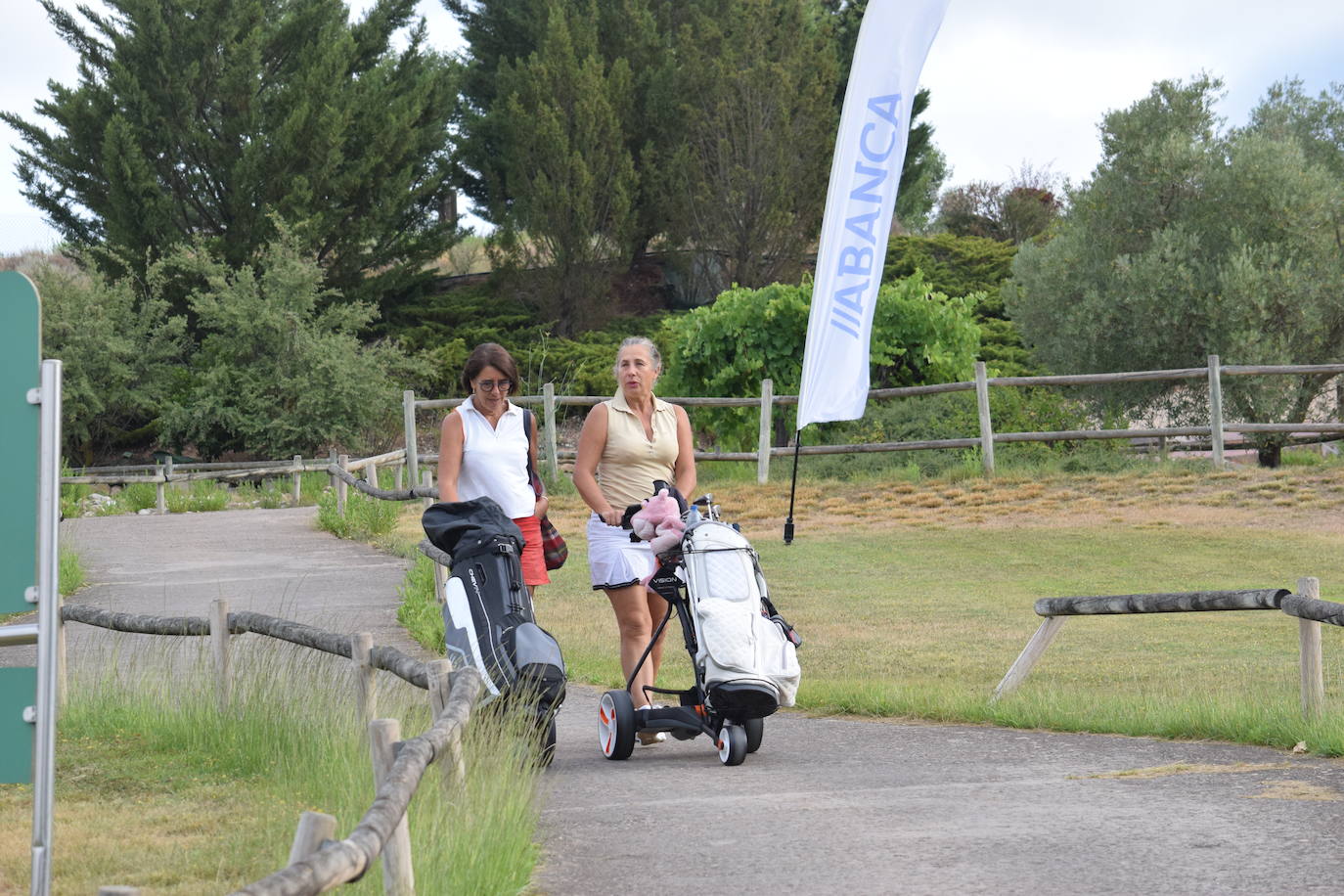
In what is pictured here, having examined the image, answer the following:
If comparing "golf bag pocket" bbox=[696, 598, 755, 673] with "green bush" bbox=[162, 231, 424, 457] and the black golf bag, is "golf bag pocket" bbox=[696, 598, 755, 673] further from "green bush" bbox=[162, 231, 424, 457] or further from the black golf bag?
"green bush" bbox=[162, 231, 424, 457]

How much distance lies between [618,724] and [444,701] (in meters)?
1.62

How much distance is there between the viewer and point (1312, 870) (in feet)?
13.6

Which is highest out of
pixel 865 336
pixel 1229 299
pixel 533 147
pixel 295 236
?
pixel 533 147

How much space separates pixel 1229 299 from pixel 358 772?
817 inches

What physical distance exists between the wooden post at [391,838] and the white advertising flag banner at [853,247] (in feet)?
28.5

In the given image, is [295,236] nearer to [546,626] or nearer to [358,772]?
[546,626]

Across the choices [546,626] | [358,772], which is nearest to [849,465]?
[546,626]

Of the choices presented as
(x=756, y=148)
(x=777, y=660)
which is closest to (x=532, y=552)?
(x=777, y=660)

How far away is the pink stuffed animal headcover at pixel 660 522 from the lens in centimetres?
618

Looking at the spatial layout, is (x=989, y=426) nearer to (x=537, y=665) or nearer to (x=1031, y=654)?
(x=1031, y=654)

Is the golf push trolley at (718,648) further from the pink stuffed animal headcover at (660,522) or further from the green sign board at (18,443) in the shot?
the green sign board at (18,443)

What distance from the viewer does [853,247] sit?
12148 millimetres

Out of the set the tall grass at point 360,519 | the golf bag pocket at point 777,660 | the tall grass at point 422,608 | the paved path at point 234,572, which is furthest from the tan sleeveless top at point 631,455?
the tall grass at point 360,519

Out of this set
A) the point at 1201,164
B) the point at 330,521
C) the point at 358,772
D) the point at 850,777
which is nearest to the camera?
the point at 358,772
